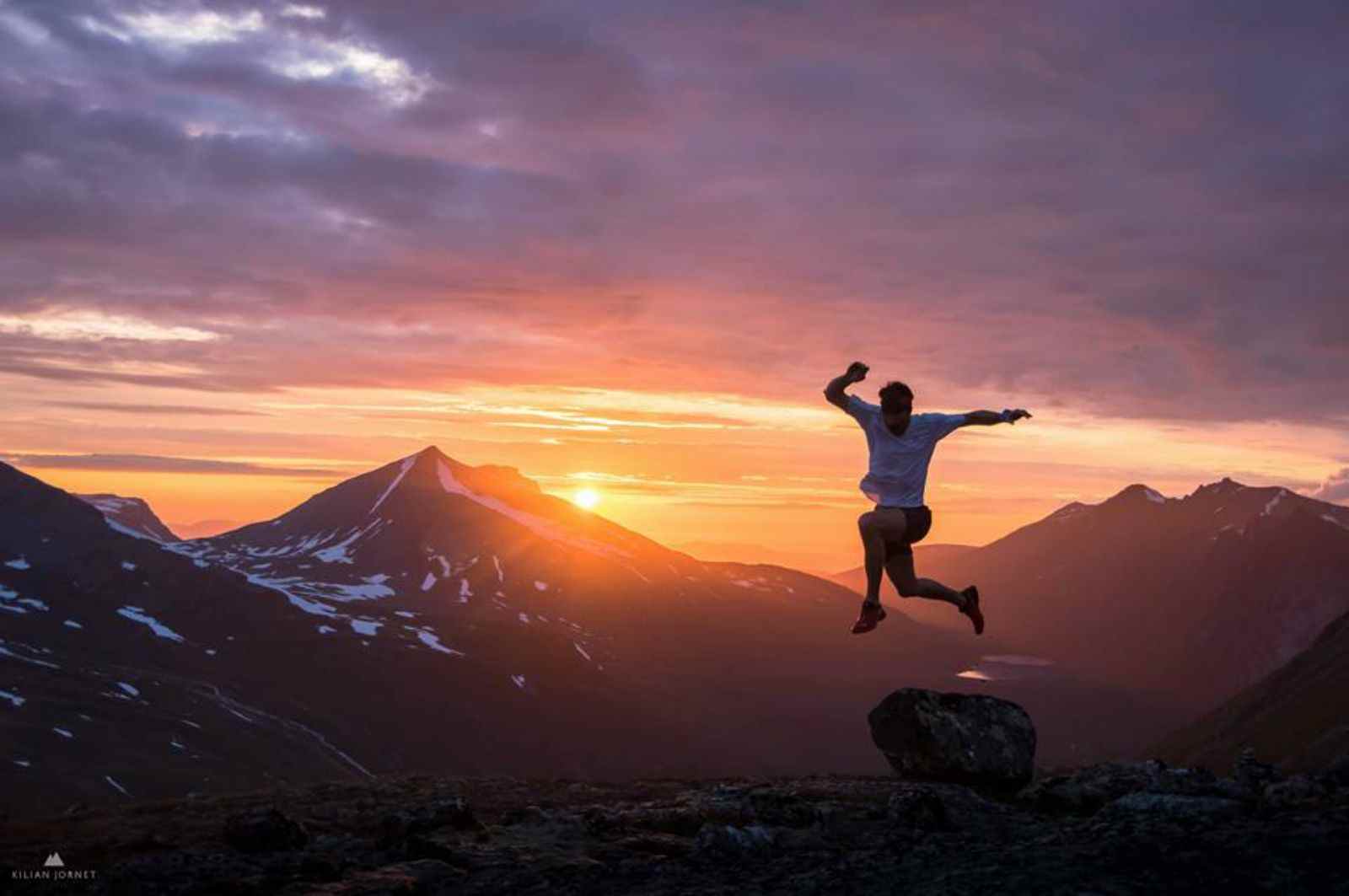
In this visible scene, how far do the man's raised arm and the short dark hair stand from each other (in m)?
0.51

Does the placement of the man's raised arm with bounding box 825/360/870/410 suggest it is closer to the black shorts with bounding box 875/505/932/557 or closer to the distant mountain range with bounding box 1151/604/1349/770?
the black shorts with bounding box 875/505/932/557

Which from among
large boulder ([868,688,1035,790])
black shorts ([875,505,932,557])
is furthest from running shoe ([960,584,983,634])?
large boulder ([868,688,1035,790])

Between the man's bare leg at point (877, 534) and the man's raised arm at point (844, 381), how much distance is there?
6.65ft

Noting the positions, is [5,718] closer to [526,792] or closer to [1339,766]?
[526,792]

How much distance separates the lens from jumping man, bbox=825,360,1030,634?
696 inches

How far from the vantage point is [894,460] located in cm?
1809

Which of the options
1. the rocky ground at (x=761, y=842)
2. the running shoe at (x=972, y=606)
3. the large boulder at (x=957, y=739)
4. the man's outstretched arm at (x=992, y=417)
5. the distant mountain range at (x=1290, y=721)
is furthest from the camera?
the distant mountain range at (x=1290, y=721)

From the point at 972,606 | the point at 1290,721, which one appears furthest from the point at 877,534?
the point at 1290,721

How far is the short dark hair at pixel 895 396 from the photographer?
1762cm

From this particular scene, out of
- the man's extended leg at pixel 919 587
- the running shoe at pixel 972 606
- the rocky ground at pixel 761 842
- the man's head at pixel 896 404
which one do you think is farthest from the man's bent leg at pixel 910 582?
the rocky ground at pixel 761 842

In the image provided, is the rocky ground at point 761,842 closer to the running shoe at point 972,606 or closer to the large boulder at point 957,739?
the large boulder at point 957,739

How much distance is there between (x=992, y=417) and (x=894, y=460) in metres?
1.60

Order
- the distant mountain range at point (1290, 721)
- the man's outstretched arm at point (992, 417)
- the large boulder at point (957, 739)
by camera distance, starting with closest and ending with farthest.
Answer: the man's outstretched arm at point (992, 417) → the large boulder at point (957, 739) → the distant mountain range at point (1290, 721)

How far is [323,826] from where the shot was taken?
19469 mm
